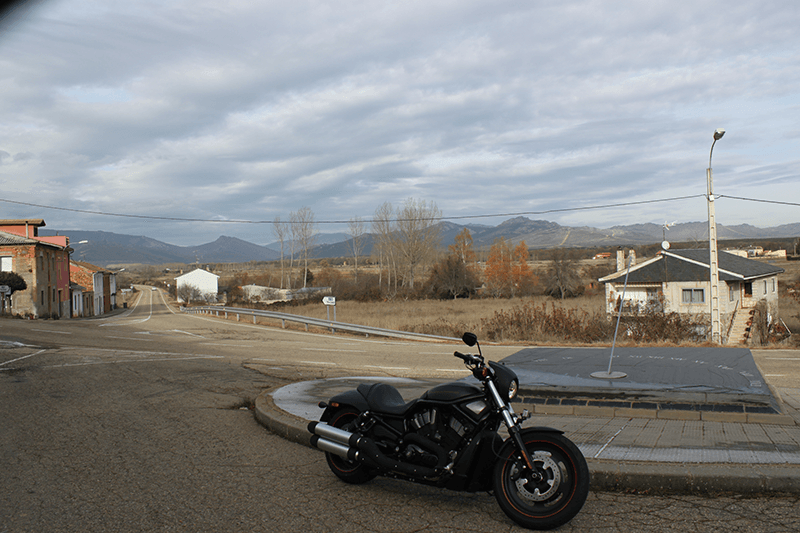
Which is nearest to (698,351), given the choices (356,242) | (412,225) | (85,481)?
(85,481)

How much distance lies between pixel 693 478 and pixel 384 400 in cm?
260

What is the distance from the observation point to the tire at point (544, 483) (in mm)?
3930

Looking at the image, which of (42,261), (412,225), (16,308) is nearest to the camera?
(16,308)

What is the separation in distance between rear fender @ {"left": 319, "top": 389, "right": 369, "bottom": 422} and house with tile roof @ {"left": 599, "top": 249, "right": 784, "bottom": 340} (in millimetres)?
34360

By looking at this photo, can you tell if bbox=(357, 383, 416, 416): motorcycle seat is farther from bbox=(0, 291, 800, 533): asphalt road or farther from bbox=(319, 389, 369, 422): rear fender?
bbox=(0, 291, 800, 533): asphalt road

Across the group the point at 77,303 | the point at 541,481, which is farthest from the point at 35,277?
the point at 541,481

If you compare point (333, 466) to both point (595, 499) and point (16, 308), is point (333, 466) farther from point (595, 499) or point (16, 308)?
point (16, 308)

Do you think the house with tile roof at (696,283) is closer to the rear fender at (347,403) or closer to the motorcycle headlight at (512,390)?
the rear fender at (347,403)

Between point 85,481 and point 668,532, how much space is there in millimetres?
4863

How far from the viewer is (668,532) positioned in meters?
3.87

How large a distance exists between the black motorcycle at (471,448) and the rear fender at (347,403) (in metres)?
0.02

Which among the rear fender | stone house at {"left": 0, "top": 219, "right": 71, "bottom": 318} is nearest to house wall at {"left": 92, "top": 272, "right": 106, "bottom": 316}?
stone house at {"left": 0, "top": 219, "right": 71, "bottom": 318}

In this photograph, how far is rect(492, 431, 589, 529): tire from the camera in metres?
3.93

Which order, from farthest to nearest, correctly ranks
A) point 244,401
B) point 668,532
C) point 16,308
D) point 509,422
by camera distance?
1. point 16,308
2. point 244,401
3. point 509,422
4. point 668,532
